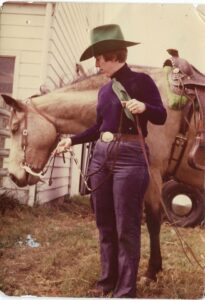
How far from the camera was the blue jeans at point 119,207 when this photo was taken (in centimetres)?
194

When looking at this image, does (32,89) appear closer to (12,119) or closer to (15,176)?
(12,119)

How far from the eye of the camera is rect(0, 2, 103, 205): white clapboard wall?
7.90ft

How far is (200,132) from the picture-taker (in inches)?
92.9

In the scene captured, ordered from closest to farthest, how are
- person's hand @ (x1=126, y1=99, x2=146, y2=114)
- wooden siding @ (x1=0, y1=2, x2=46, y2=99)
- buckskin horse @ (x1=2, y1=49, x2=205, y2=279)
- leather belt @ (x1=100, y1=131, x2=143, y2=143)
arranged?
person's hand @ (x1=126, y1=99, x2=146, y2=114) < leather belt @ (x1=100, y1=131, x2=143, y2=143) < buckskin horse @ (x1=2, y1=49, x2=205, y2=279) < wooden siding @ (x1=0, y1=2, x2=46, y2=99)

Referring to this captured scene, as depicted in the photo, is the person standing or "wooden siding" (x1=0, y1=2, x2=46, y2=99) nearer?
the person standing

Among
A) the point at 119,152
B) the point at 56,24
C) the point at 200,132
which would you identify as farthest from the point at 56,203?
the point at 56,24

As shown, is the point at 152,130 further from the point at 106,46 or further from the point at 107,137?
the point at 106,46

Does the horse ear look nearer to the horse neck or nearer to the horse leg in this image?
the horse neck

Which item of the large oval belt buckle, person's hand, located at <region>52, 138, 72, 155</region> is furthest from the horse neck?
the large oval belt buckle

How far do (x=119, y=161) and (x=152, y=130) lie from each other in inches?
15.7

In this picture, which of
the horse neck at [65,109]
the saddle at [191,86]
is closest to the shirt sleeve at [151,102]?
the saddle at [191,86]

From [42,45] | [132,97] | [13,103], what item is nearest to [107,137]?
[132,97]

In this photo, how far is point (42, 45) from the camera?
8.14 feet

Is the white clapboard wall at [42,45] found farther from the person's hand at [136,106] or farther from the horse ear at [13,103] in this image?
the person's hand at [136,106]
